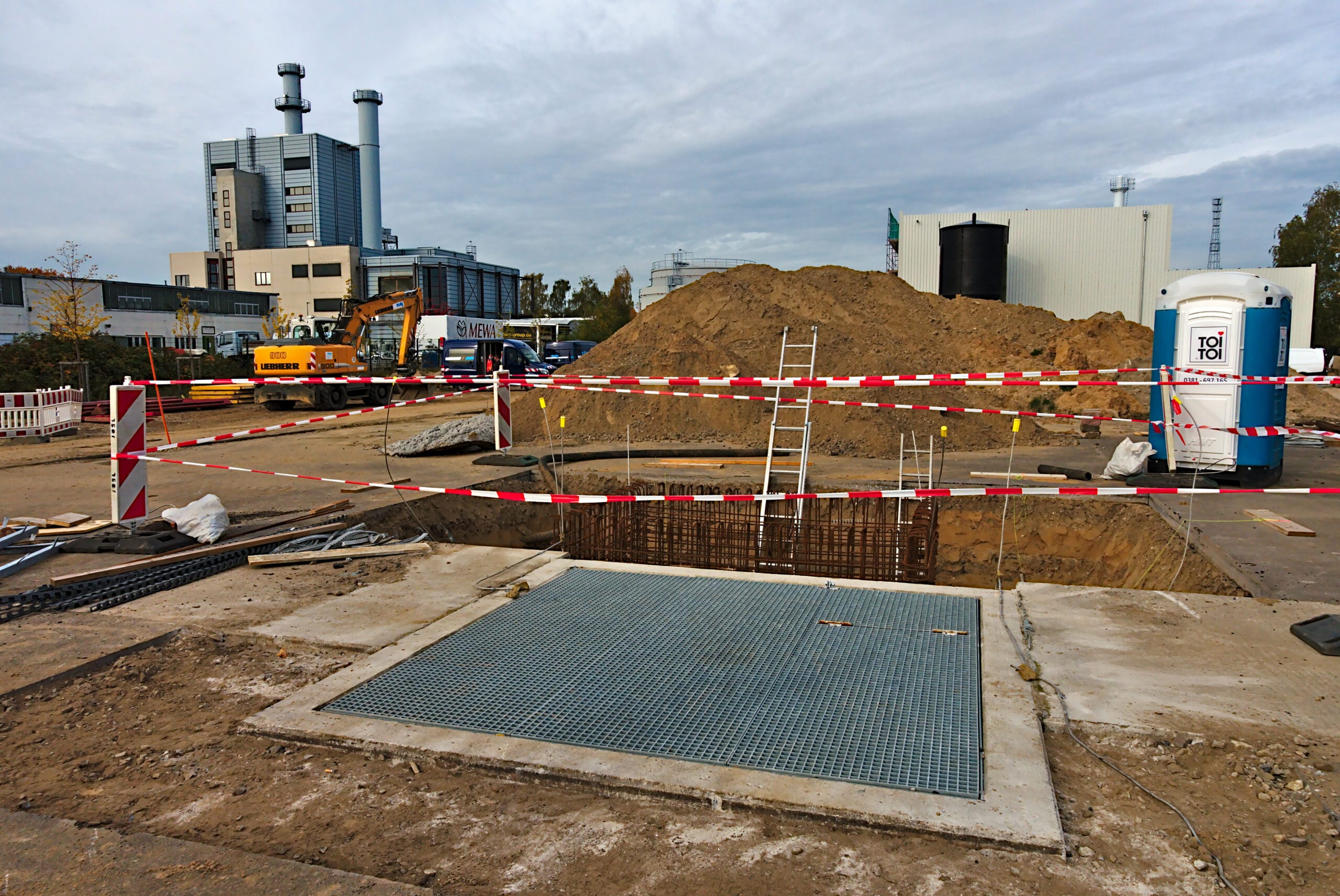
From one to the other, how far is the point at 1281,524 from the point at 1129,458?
9.10 feet

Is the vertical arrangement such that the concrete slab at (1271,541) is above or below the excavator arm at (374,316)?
below

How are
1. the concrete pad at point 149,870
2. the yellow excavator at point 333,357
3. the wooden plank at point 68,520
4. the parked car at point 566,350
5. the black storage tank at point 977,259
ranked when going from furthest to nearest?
the parked car at point 566,350, the black storage tank at point 977,259, the yellow excavator at point 333,357, the wooden plank at point 68,520, the concrete pad at point 149,870

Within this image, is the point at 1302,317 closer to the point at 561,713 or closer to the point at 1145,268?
the point at 1145,268

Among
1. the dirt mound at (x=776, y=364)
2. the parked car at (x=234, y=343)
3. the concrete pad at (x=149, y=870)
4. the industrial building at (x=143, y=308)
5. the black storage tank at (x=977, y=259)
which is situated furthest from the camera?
the industrial building at (x=143, y=308)

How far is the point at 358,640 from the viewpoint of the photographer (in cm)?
498

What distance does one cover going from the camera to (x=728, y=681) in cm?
439

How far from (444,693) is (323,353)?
22.6m

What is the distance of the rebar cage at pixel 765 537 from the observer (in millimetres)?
7746

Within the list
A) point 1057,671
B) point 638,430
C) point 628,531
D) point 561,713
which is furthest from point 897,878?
point 638,430

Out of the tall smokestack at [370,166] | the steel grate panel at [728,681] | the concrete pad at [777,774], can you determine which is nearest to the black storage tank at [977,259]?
the steel grate panel at [728,681]

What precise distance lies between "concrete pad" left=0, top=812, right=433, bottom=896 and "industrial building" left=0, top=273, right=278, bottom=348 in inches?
1524

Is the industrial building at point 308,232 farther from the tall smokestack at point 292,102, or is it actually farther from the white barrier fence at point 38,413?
the white barrier fence at point 38,413

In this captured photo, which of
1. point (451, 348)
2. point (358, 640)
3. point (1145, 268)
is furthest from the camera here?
point (1145, 268)

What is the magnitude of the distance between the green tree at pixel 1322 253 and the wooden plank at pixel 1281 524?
5571 centimetres
